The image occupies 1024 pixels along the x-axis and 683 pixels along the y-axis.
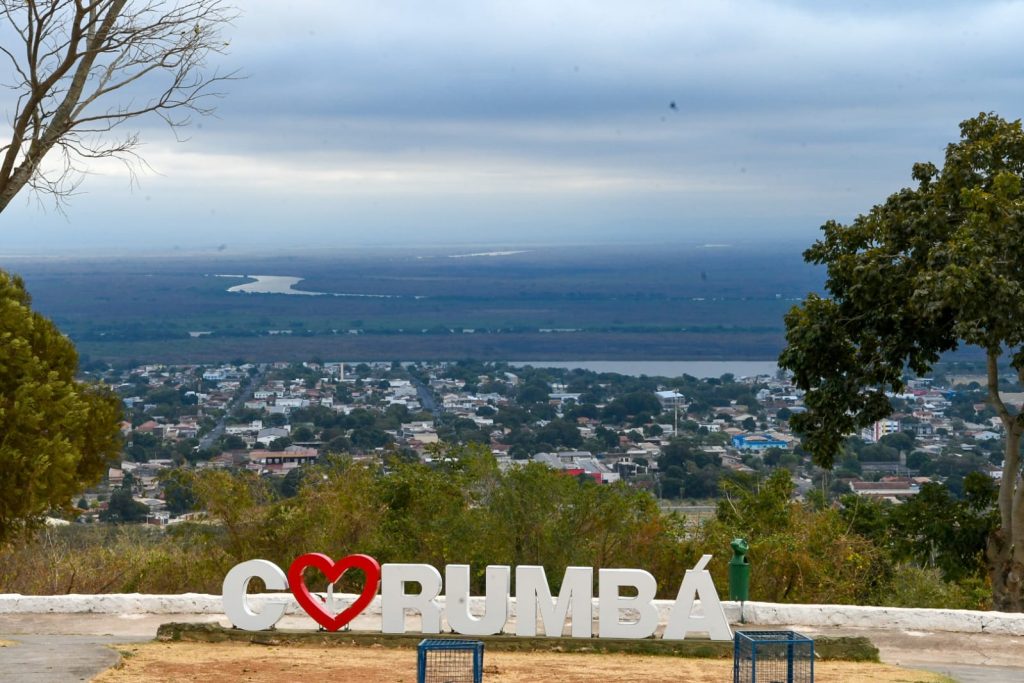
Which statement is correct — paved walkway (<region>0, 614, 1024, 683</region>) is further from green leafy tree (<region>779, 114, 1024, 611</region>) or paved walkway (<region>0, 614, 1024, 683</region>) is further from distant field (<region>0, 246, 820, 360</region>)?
distant field (<region>0, 246, 820, 360</region>)

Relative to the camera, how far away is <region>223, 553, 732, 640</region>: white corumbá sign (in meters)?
13.7

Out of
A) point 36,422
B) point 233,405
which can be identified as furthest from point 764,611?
point 233,405

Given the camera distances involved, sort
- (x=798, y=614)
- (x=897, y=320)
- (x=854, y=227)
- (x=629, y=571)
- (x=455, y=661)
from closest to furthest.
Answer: (x=455, y=661), (x=629, y=571), (x=798, y=614), (x=897, y=320), (x=854, y=227)

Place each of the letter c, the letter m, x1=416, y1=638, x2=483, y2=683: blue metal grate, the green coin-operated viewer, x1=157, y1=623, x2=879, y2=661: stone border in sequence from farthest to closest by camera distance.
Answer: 1. the green coin-operated viewer
2. the letter c
3. the letter m
4. x1=157, y1=623, x2=879, y2=661: stone border
5. x1=416, y1=638, x2=483, y2=683: blue metal grate

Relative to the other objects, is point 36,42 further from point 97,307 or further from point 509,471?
point 97,307

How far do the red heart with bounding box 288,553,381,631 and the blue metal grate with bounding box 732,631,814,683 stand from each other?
13.0ft

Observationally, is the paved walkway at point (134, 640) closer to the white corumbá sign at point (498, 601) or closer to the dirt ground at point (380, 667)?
the dirt ground at point (380, 667)

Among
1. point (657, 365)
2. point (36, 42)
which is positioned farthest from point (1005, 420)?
point (657, 365)

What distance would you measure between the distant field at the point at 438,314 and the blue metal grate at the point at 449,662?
295 feet

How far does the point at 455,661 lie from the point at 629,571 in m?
2.55

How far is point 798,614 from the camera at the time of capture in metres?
14.9

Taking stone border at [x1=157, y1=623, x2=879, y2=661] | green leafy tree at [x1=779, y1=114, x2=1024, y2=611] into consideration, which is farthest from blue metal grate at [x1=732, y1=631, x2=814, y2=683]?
green leafy tree at [x1=779, y1=114, x2=1024, y2=611]

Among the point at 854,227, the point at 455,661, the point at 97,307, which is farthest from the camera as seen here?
the point at 97,307

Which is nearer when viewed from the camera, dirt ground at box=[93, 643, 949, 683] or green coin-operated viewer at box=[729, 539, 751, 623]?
dirt ground at box=[93, 643, 949, 683]
